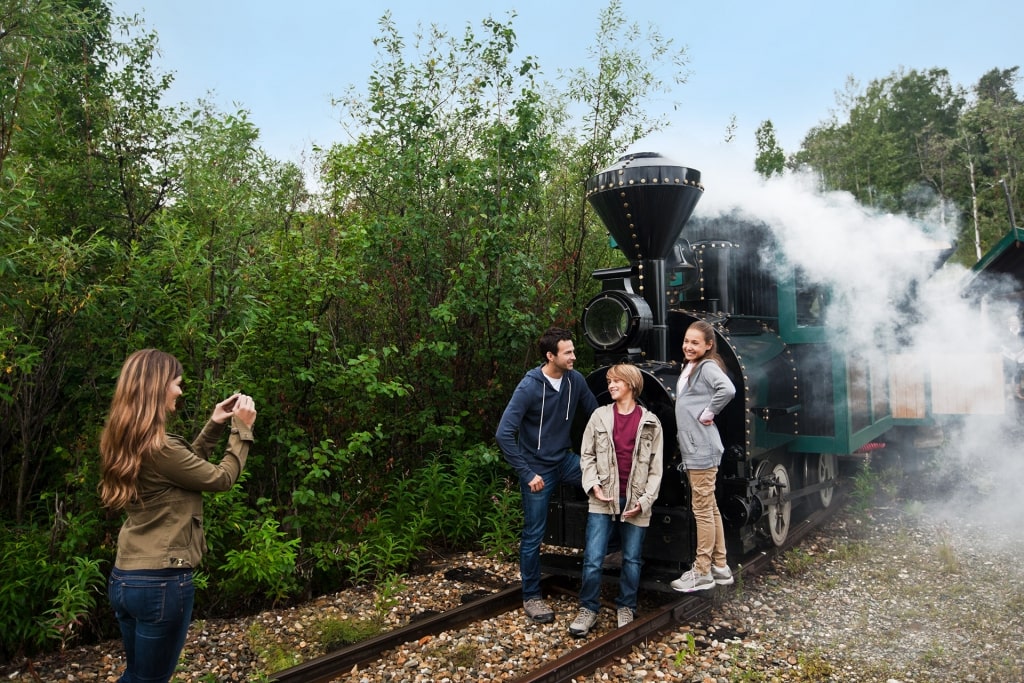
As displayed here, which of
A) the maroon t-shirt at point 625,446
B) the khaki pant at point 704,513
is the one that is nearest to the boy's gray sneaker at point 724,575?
the khaki pant at point 704,513

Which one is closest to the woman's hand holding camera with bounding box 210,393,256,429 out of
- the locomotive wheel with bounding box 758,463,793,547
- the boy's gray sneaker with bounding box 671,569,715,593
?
the boy's gray sneaker with bounding box 671,569,715,593

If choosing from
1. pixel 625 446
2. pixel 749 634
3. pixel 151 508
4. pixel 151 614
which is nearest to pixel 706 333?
Answer: pixel 625 446

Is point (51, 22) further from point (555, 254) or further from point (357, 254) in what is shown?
point (555, 254)

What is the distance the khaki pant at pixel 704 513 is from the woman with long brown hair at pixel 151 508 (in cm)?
300

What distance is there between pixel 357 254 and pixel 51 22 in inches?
99.1

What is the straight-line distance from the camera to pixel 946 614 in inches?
193

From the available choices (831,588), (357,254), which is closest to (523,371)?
(357,254)

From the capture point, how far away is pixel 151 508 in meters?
2.63

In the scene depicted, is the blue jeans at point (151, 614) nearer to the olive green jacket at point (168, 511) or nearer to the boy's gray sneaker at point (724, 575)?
the olive green jacket at point (168, 511)

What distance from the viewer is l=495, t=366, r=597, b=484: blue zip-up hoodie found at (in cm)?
472

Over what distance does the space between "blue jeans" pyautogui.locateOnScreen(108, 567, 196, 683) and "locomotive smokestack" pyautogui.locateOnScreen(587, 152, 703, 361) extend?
353cm

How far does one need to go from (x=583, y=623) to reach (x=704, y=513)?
3.43ft

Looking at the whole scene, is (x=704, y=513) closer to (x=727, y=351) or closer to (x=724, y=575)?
(x=724, y=575)

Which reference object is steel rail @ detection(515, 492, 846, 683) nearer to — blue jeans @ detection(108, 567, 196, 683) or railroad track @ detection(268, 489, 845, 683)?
railroad track @ detection(268, 489, 845, 683)
